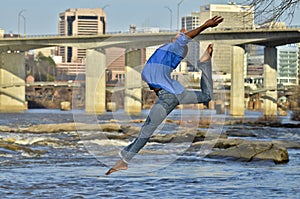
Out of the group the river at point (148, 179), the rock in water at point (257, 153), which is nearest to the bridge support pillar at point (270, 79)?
the rock in water at point (257, 153)

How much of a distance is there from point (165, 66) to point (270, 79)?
10214 cm

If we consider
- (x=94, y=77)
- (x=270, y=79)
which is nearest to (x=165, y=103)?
(x=94, y=77)

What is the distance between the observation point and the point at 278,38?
95.4 metres

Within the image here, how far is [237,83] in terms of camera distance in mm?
104625

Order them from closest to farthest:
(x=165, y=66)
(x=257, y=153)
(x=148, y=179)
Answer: (x=165, y=66), (x=148, y=179), (x=257, y=153)

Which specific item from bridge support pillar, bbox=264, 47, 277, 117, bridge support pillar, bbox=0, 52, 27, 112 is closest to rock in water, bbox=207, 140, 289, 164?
bridge support pillar, bbox=264, 47, 277, 117

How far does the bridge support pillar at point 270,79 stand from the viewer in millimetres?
107931

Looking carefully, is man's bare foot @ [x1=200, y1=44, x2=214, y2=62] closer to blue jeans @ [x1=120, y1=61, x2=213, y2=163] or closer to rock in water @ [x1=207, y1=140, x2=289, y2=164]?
blue jeans @ [x1=120, y1=61, x2=213, y2=163]

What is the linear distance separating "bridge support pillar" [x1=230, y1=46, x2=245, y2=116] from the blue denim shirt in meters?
92.3

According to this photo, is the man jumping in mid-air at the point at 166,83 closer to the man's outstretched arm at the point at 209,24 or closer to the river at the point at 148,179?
the man's outstretched arm at the point at 209,24

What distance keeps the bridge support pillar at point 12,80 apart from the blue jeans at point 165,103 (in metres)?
112

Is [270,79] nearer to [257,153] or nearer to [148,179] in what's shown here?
[257,153]

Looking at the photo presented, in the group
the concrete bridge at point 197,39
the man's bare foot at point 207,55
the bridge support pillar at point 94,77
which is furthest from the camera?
the concrete bridge at point 197,39

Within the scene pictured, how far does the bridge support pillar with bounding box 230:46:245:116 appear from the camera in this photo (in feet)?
337
